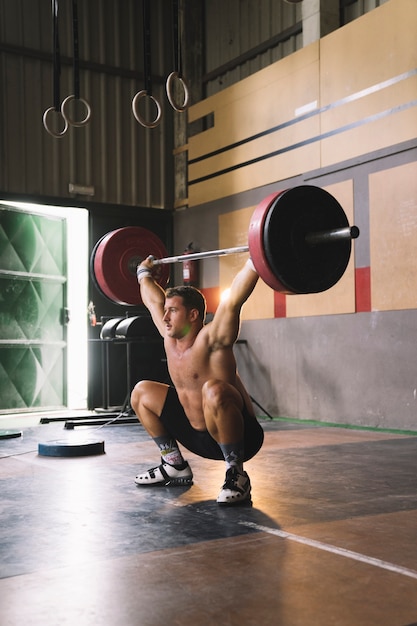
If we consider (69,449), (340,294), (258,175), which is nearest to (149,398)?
(69,449)

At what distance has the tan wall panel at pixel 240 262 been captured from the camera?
667cm

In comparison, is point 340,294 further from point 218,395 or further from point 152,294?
point 218,395

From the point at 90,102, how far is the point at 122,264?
4149mm

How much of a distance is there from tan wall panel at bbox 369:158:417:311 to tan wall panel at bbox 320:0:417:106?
772mm

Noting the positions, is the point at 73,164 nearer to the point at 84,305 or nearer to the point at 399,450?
the point at 84,305

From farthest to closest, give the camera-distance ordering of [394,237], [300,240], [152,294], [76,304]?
[76,304] → [394,237] → [152,294] → [300,240]

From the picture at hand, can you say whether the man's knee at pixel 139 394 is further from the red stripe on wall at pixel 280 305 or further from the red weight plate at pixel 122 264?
the red stripe on wall at pixel 280 305

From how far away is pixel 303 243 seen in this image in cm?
281

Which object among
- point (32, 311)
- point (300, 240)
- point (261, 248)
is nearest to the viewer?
point (261, 248)

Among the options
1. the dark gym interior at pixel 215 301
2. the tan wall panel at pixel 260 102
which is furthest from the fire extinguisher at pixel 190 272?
the tan wall panel at pixel 260 102

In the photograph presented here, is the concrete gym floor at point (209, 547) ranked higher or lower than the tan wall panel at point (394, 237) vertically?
lower

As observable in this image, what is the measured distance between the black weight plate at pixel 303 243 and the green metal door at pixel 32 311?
4688 mm

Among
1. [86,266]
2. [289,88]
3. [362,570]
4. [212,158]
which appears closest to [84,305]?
[86,266]

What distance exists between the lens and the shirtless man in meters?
2.87
